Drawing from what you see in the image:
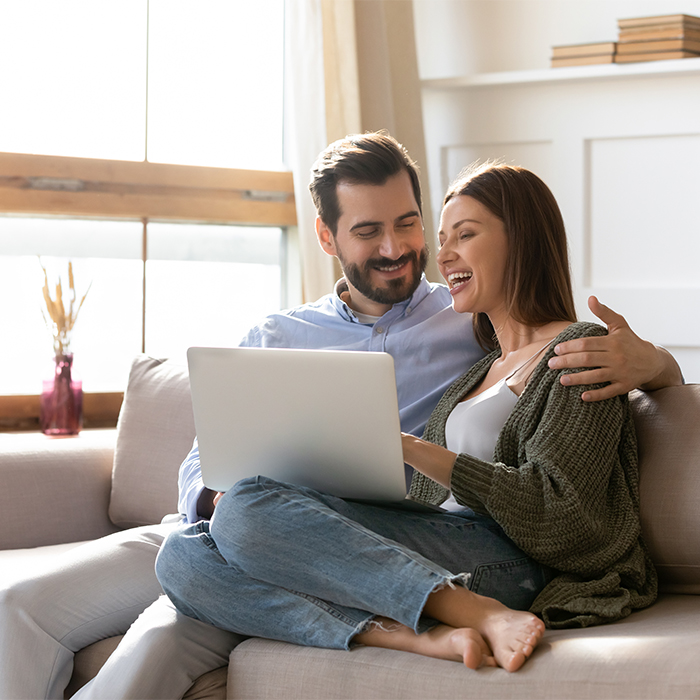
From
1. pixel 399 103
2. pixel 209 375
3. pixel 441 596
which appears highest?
pixel 399 103

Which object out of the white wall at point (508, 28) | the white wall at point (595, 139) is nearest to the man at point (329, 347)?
the white wall at point (595, 139)

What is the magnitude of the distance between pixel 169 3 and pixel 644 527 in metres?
2.28

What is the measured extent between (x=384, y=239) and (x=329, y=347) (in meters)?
0.26

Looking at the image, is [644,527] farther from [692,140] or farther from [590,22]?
[590,22]

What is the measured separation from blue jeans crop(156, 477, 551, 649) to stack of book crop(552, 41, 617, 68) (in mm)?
1833

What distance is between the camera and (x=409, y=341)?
1.84m

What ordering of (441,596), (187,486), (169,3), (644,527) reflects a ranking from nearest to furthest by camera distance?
(441,596) → (644,527) → (187,486) → (169,3)

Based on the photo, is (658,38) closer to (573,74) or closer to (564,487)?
(573,74)

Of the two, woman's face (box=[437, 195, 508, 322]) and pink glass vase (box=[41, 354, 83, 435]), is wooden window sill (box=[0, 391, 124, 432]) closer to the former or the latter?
pink glass vase (box=[41, 354, 83, 435])

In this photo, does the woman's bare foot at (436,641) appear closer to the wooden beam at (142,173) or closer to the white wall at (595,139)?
the white wall at (595,139)

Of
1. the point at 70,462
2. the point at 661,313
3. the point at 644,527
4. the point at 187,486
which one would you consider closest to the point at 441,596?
the point at 644,527

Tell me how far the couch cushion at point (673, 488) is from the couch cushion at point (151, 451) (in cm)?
106

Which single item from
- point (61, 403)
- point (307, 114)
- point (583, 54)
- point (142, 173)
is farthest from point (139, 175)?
point (583, 54)

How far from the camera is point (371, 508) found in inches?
55.0
